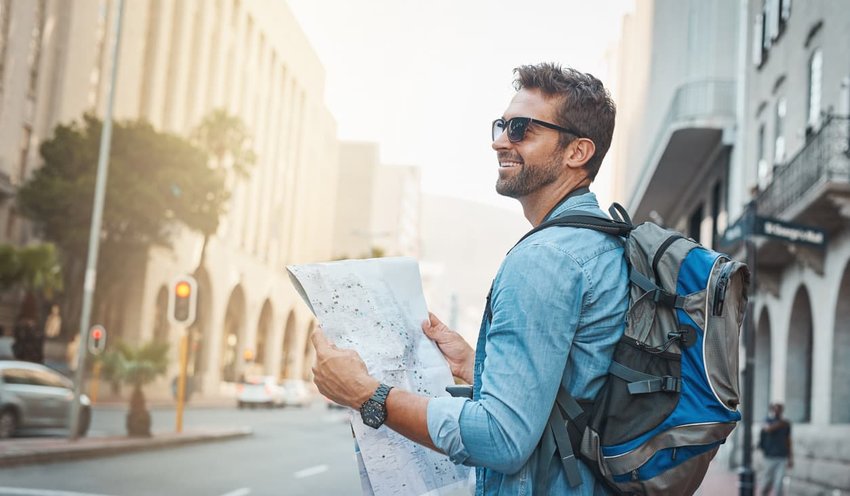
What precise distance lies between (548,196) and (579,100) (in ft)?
0.70

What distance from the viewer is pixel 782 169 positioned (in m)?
18.0

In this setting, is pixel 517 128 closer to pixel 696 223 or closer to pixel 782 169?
pixel 782 169

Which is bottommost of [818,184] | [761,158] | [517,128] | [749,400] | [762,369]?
[749,400]

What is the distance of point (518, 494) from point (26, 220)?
33.1 m

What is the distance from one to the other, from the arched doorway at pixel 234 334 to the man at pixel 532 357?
212 ft

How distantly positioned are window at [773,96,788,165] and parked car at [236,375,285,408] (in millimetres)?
28238

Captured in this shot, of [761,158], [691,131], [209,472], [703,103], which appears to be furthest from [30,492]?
[703,103]

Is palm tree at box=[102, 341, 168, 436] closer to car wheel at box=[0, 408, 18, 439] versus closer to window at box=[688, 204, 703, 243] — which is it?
car wheel at box=[0, 408, 18, 439]

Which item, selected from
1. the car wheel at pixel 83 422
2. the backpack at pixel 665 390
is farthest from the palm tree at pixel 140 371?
the backpack at pixel 665 390

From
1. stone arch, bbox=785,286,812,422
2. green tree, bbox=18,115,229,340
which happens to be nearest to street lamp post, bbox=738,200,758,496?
stone arch, bbox=785,286,812,422

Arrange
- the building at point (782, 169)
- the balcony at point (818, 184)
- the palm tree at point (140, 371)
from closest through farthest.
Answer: the balcony at point (818, 184), the building at point (782, 169), the palm tree at point (140, 371)

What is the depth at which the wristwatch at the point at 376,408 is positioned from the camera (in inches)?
85.1

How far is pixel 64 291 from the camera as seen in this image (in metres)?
34.8

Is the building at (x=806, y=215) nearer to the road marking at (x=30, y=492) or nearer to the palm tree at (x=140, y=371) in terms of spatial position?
the road marking at (x=30, y=492)
